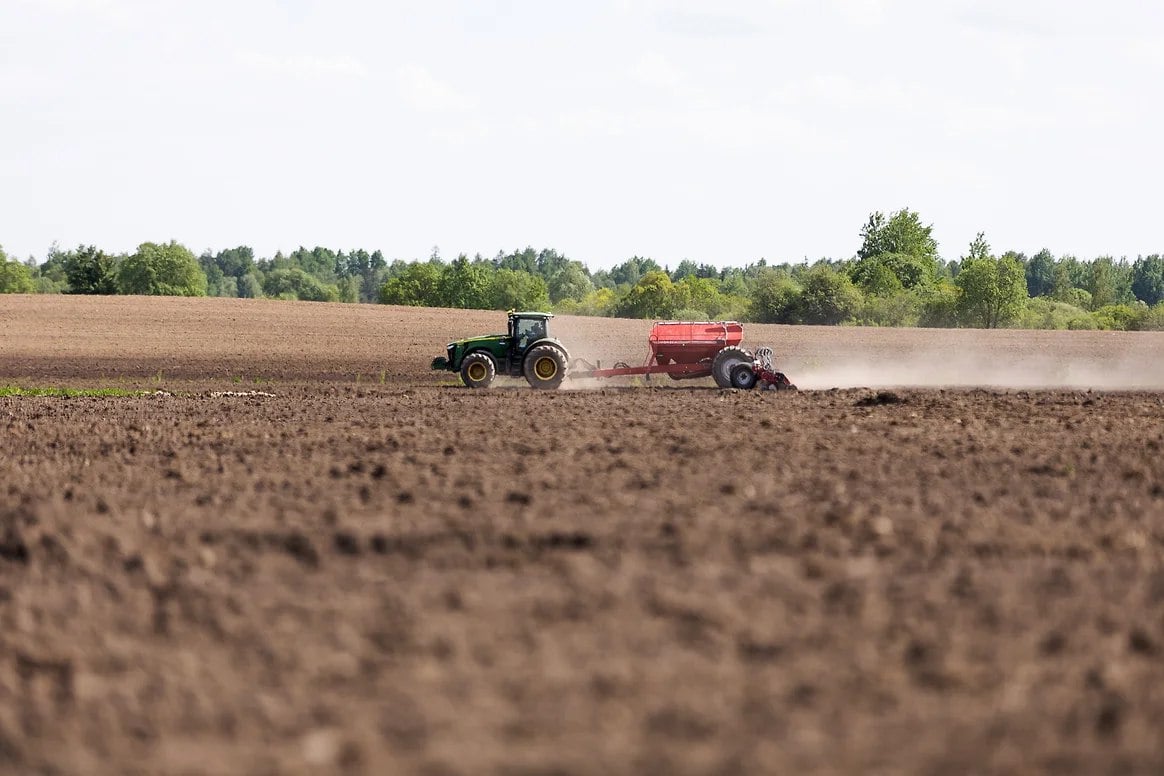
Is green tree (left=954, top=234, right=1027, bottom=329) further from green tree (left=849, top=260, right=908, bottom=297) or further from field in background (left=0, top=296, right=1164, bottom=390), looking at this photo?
field in background (left=0, top=296, right=1164, bottom=390)

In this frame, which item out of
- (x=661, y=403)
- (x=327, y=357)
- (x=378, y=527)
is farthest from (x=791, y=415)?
(x=327, y=357)

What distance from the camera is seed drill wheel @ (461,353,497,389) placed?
3173 cm

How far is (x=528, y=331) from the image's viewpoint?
31.9 metres

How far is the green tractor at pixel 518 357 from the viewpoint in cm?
3120

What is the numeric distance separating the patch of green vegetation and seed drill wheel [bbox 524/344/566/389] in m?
9.13

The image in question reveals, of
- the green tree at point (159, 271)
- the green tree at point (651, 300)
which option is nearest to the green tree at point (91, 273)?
the green tree at point (159, 271)

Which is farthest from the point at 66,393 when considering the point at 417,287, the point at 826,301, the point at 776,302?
the point at 417,287

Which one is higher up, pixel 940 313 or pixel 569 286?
pixel 569 286

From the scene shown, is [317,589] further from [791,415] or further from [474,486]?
[791,415]

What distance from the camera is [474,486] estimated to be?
44.3ft

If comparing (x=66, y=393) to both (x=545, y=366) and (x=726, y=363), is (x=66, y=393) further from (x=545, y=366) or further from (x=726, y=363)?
(x=726, y=363)

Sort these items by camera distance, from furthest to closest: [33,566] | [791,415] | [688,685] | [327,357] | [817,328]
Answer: [817,328]
[327,357]
[791,415]
[33,566]
[688,685]

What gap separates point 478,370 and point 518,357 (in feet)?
3.22

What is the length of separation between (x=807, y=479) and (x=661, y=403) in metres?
12.2
